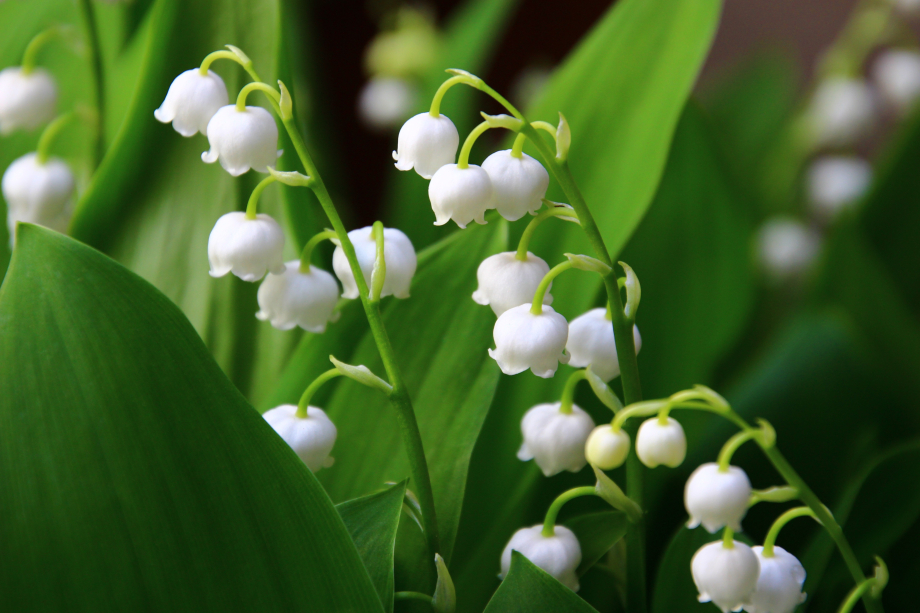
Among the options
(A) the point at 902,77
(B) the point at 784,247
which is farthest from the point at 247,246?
(A) the point at 902,77

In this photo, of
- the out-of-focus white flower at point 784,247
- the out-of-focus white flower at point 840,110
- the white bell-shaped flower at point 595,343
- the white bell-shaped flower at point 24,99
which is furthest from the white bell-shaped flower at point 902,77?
the white bell-shaped flower at point 24,99

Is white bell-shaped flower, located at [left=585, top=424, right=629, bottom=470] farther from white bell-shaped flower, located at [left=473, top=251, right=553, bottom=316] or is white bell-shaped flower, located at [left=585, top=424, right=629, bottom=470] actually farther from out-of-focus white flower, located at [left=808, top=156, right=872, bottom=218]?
out-of-focus white flower, located at [left=808, top=156, right=872, bottom=218]

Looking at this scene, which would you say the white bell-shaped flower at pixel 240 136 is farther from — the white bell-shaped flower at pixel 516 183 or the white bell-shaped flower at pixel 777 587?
the white bell-shaped flower at pixel 777 587

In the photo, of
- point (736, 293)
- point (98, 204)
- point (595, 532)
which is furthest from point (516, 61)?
point (595, 532)

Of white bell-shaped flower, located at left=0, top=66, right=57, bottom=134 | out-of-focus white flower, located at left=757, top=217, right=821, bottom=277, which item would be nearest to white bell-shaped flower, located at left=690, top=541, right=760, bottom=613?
white bell-shaped flower, located at left=0, top=66, right=57, bottom=134

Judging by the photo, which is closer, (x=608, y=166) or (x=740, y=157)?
(x=608, y=166)

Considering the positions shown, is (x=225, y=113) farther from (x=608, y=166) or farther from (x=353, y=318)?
(x=608, y=166)
